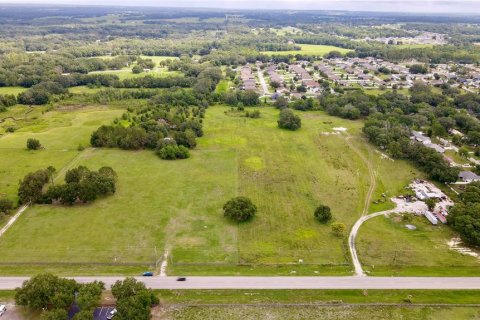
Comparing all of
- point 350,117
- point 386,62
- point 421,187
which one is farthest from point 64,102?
point 386,62

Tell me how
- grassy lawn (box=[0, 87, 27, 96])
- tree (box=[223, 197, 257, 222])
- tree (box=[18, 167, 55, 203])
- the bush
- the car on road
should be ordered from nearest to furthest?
the car on road
tree (box=[223, 197, 257, 222])
tree (box=[18, 167, 55, 203])
the bush
grassy lawn (box=[0, 87, 27, 96])

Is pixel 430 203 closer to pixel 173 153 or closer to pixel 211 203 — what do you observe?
pixel 211 203

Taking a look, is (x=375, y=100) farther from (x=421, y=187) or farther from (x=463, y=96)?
(x=421, y=187)

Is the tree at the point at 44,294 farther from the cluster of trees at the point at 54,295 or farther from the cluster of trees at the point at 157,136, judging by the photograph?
the cluster of trees at the point at 157,136

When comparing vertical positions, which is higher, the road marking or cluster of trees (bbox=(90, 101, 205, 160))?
cluster of trees (bbox=(90, 101, 205, 160))

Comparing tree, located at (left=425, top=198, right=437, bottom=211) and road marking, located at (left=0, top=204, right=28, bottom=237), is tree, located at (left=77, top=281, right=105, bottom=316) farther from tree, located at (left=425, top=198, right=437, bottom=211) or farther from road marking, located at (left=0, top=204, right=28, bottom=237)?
tree, located at (left=425, top=198, right=437, bottom=211)

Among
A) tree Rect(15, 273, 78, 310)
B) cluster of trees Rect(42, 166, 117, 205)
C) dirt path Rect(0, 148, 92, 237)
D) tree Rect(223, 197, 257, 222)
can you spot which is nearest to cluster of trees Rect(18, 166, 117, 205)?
cluster of trees Rect(42, 166, 117, 205)

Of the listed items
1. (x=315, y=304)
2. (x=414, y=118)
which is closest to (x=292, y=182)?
(x=315, y=304)
